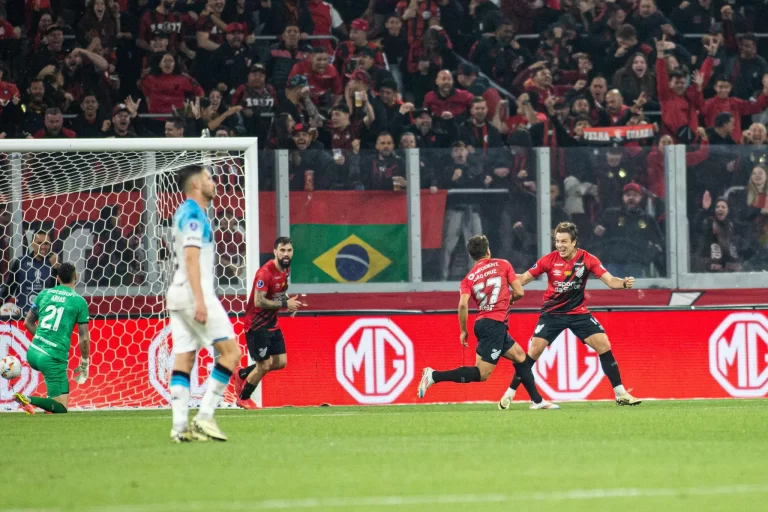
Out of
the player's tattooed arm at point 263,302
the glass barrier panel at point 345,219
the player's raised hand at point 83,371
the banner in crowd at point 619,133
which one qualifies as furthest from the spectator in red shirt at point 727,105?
the player's raised hand at point 83,371

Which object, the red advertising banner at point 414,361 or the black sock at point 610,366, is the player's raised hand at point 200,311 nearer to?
the black sock at point 610,366

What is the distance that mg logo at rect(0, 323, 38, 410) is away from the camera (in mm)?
13492

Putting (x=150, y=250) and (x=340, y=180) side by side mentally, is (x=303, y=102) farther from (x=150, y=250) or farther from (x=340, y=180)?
(x=150, y=250)

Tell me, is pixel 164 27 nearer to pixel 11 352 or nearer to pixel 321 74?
pixel 321 74

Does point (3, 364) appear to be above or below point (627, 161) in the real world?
below

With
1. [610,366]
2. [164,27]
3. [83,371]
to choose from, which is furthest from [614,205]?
[164,27]

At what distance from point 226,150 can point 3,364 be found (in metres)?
3.23

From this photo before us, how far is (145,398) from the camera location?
13633 mm

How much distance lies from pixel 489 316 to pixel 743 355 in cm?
377

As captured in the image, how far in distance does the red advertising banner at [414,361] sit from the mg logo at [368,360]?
1 centimetres

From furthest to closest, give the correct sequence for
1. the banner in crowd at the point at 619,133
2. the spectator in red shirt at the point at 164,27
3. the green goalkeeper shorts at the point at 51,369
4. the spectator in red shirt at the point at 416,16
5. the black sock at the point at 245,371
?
the spectator in red shirt at the point at 416,16 → the spectator in red shirt at the point at 164,27 → the banner in crowd at the point at 619,133 → the black sock at the point at 245,371 → the green goalkeeper shorts at the point at 51,369

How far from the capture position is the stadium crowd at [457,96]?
47.7 ft

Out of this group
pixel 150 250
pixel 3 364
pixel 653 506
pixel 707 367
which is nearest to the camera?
pixel 653 506

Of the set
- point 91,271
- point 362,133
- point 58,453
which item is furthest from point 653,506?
point 362,133
